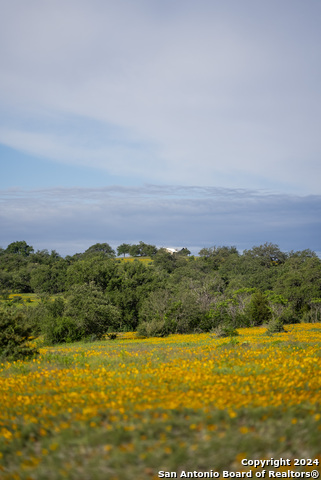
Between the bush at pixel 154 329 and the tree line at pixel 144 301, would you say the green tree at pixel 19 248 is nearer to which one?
Answer: the tree line at pixel 144 301

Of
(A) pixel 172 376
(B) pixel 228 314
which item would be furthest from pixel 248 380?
(B) pixel 228 314

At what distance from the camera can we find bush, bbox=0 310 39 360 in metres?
14.3

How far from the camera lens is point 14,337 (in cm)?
1477

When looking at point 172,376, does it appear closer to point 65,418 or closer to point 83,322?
point 65,418

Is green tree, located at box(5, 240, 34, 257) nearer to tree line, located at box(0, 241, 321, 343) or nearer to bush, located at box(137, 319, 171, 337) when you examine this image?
tree line, located at box(0, 241, 321, 343)

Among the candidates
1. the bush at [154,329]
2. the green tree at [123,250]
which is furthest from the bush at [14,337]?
the green tree at [123,250]

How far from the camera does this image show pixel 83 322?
98.8ft

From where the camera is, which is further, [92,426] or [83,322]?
[83,322]

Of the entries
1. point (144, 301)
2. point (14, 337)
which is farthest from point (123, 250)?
point (14, 337)

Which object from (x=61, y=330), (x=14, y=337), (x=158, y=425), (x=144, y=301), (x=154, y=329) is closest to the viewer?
(x=158, y=425)

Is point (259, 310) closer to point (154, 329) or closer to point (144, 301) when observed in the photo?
point (154, 329)

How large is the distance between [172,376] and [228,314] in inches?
1075

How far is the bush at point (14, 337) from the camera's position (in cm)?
1434

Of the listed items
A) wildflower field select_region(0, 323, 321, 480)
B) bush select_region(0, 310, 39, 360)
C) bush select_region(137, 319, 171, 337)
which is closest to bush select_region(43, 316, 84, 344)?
bush select_region(137, 319, 171, 337)
